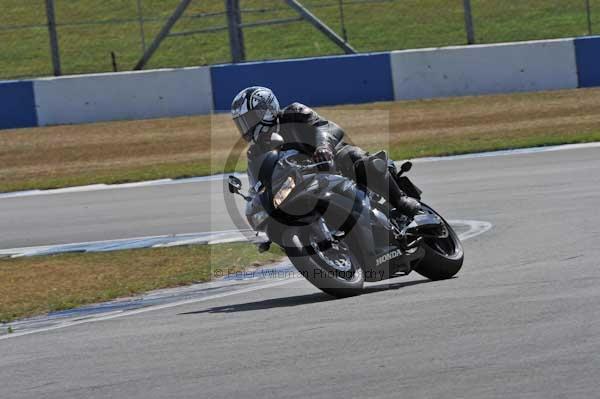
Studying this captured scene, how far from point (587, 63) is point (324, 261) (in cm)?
1468

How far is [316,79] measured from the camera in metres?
21.9

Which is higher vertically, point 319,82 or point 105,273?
A: point 319,82

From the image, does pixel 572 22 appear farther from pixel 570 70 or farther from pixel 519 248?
pixel 519 248

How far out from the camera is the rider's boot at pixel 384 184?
28.8 feet

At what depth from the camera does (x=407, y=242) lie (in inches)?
347

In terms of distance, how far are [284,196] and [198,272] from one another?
2.89m

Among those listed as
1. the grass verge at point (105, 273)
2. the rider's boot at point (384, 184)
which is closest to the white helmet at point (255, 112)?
the rider's boot at point (384, 184)

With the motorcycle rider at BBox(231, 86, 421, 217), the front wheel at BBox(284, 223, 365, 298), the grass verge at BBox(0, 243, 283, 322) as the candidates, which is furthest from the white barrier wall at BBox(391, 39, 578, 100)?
the front wheel at BBox(284, 223, 365, 298)

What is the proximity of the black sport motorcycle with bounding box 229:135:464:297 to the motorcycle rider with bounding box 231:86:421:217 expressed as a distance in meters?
0.09

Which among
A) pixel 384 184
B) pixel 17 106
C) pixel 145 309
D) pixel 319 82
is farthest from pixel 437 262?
pixel 17 106

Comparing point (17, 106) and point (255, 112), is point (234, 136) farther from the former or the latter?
point (255, 112)

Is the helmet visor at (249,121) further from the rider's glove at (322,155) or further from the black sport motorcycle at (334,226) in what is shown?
the rider's glove at (322,155)

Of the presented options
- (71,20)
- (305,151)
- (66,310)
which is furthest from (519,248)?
(71,20)

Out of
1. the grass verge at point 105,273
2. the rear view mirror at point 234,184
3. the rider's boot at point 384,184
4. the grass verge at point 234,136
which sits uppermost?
the rear view mirror at point 234,184
